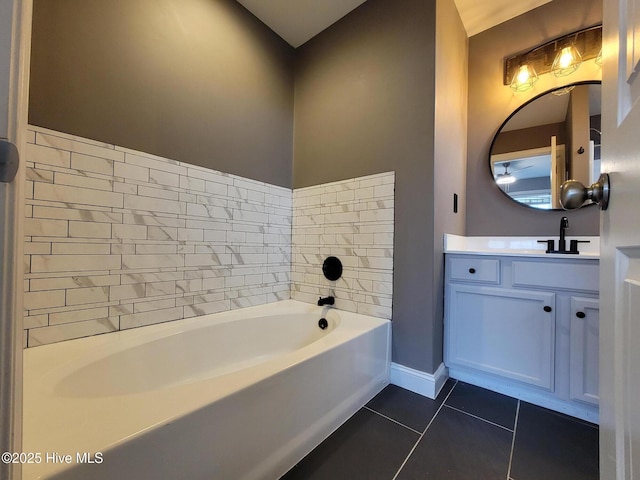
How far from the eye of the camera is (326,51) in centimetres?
205

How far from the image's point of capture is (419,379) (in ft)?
4.97

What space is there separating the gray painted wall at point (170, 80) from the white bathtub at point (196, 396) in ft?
3.40

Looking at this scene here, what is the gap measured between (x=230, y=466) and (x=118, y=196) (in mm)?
1301

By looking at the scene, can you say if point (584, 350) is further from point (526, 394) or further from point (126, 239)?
point (126, 239)

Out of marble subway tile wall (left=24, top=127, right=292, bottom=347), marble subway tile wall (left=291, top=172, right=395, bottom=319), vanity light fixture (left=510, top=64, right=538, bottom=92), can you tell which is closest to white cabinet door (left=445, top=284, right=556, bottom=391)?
marble subway tile wall (left=291, top=172, right=395, bottom=319)

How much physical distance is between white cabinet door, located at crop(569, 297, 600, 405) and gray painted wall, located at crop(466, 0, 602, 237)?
705 mm

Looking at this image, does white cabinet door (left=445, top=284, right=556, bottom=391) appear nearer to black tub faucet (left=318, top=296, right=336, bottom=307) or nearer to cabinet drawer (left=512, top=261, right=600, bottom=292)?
cabinet drawer (left=512, top=261, right=600, bottom=292)

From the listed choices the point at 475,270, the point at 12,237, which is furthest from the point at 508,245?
the point at 12,237

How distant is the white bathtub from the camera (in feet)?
2.02

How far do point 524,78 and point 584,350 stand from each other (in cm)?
188

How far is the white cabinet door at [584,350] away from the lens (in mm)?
1229

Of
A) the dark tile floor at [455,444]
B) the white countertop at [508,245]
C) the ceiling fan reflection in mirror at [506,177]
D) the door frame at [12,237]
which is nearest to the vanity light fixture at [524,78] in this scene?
the ceiling fan reflection in mirror at [506,177]

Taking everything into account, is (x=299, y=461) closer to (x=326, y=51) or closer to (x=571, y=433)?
(x=571, y=433)

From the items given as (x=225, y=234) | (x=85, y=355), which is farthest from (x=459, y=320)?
(x=85, y=355)
